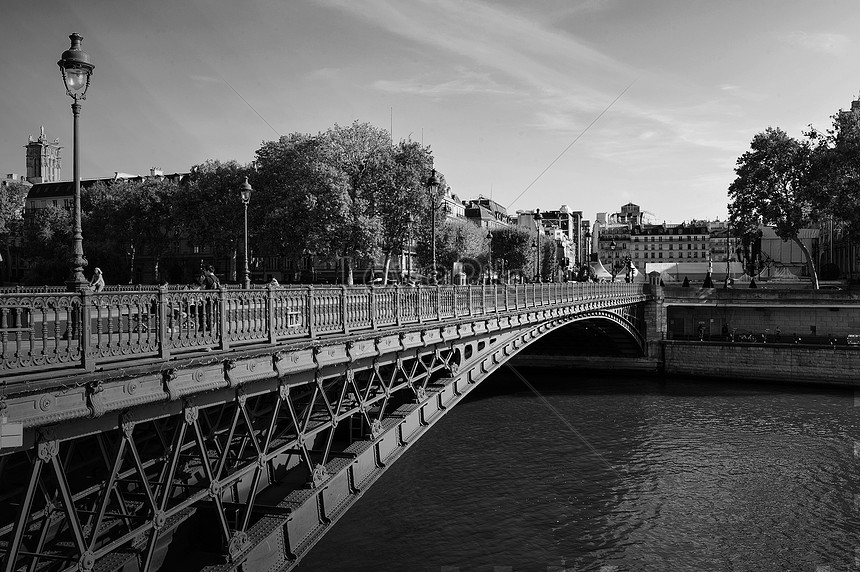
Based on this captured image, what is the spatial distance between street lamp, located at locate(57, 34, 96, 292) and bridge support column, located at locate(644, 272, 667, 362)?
153ft

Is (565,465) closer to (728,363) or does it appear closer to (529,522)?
(529,522)

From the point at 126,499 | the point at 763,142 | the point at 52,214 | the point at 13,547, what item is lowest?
the point at 126,499

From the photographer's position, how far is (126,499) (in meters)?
12.2

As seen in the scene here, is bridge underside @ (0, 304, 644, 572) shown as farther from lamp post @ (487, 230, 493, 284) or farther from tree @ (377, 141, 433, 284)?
lamp post @ (487, 230, 493, 284)

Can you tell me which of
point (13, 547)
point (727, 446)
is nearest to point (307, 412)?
point (13, 547)

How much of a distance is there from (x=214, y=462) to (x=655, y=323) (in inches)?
1747

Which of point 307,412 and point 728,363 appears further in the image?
point 728,363

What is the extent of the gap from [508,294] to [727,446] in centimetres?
1244

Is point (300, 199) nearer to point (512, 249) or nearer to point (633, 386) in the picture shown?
point (633, 386)

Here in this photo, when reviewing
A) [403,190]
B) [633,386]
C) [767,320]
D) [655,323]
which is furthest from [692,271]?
[403,190]

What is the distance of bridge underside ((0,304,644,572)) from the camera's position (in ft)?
25.9

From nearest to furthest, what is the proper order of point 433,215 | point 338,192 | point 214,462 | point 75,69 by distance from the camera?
point 75,69
point 214,462
point 433,215
point 338,192

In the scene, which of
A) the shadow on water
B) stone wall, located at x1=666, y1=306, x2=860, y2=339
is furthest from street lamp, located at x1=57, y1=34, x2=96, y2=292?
stone wall, located at x1=666, y1=306, x2=860, y2=339

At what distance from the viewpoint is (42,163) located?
Answer: 114 meters
